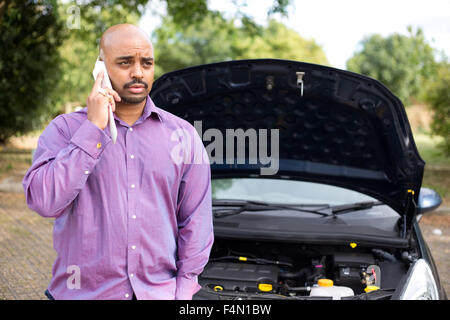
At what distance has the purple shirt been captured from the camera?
1.79 metres

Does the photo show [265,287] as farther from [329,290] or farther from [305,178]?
[305,178]

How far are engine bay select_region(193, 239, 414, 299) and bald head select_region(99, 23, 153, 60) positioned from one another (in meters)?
1.38

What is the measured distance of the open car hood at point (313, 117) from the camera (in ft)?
9.42

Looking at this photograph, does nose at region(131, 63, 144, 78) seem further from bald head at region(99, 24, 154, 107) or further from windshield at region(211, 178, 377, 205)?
windshield at region(211, 178, 377, 205)

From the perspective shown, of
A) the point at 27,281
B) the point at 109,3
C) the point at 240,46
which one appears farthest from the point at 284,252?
the point at 240,46

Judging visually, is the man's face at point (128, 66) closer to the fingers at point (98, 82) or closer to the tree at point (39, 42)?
the fingers at point (98, 82)

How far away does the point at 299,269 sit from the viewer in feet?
10.9

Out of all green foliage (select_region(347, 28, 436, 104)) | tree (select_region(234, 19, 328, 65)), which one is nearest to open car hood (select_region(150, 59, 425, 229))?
tree (select_region(234, 19, 328, 65))

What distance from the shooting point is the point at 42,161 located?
173 centimetres

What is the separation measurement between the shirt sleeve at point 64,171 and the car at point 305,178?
1037 millimetres

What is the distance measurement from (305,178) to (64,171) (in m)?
2.23

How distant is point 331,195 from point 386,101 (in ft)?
3.38

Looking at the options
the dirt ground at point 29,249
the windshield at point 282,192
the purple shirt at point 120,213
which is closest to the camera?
the purple shirt at point 120,213

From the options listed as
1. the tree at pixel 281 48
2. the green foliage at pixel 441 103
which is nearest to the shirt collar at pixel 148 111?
the green foliage at pixel 441 103
